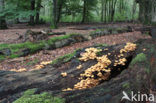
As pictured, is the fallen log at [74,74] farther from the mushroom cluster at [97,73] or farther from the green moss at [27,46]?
the green moss at [27,46]

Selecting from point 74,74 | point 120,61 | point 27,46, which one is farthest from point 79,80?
point 27,46

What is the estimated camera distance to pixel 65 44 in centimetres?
1016

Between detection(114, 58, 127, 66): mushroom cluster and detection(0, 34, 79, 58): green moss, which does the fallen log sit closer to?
detection(114, 58, 127, 66): mushroom cluster

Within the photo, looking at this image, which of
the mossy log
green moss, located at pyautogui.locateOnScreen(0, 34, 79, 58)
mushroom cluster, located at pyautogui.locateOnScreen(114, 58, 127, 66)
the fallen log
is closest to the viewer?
the mossy log

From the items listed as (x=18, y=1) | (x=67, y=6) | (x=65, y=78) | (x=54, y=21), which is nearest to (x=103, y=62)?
(x=65, y=78)

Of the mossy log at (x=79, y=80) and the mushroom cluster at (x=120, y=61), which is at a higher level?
the mushroom cluster at (x=120, y=61)

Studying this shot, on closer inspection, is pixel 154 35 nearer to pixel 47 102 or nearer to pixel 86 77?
pixel 86 77

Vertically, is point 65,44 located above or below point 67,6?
below

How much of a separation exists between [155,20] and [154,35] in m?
7.21

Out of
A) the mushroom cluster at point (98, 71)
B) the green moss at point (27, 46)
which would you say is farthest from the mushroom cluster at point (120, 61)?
the green moss at point (27, 46)

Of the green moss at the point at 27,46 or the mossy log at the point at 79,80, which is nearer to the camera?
the mossy log at the point at 79,80

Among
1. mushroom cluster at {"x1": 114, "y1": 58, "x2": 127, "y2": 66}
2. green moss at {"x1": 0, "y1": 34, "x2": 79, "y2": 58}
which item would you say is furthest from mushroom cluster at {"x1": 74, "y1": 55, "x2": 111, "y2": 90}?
green moss at {"x1": 0, "y1": 34, "x2": 79, "y2": 58}

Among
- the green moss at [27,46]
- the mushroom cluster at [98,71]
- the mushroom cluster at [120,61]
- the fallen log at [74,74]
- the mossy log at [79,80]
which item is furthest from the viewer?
the green moss at [27,46]

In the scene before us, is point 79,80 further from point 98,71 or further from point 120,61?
point 120,61
